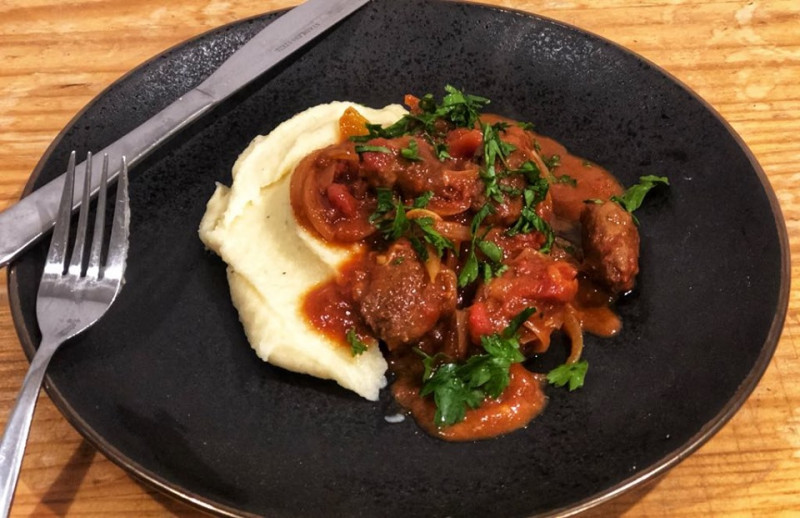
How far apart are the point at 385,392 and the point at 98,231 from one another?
5.38 feet

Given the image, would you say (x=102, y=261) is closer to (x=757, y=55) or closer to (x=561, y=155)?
(x=561, y=155)

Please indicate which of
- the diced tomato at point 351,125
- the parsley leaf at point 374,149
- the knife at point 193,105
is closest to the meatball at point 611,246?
the parsley leaf at point 374,149

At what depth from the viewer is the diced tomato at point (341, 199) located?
13.3ft

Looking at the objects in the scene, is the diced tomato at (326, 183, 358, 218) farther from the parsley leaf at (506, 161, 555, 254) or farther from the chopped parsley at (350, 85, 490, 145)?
the parsley leaf at (506, 161, 555, 254)

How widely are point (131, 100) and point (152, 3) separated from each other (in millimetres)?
2152

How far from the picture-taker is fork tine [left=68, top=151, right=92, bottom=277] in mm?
3664

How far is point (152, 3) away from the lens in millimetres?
6336

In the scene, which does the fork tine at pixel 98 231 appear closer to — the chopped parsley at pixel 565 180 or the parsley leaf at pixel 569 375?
the parsley leaf at pixel 569 375

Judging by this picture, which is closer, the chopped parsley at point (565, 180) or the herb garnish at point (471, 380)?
the herb garnish at point (471, 380)

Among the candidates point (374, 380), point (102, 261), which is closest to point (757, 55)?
point (374, 380)

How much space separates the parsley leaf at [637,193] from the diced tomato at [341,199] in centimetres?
153

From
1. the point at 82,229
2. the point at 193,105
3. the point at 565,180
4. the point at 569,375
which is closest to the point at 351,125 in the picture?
the point at 193,105

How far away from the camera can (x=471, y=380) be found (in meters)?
3.60

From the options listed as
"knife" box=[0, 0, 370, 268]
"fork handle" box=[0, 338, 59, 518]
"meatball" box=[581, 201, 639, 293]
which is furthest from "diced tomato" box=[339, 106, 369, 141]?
"fork handle" box=[0, 338, 59, 518]
